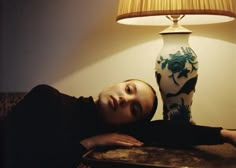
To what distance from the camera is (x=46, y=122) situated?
0.98 meters

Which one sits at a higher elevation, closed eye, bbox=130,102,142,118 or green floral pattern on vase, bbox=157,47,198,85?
green floral pattern on vase, bbox=157,47,198,85

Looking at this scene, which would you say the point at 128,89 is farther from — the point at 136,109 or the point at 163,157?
the point at 163,157

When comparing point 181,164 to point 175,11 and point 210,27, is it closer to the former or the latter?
point 175,11

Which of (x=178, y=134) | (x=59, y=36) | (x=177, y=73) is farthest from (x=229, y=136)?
(x=59, y=36)

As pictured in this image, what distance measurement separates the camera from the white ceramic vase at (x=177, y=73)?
1.03 meters

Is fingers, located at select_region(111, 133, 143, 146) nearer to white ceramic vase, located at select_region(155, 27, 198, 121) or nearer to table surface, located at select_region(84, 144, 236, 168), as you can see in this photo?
table surface, located at select_region(84, 144, 236, 168)

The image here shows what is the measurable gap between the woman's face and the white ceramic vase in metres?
0.06

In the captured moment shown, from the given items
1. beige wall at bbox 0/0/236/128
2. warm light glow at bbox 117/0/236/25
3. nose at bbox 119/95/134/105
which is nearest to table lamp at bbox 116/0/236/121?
warm light glow at bbox 117/0/236/25

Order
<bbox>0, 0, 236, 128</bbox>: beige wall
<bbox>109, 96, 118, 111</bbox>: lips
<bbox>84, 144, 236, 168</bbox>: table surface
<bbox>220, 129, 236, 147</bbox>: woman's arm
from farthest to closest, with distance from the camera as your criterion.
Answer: <bbox>0, 0, 236, 128</bbox>: beige wall, <bbox>109, 96, 118, 111</bbox>: lips, <bbox>220, 129, 236, 147</bbox>: woman's arm, <bbox>84, 144, 236, 168</bbox>: table surface

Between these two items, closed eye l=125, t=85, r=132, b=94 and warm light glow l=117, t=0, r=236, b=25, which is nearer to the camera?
warm light glow l=117, t=0, r=236, b=25

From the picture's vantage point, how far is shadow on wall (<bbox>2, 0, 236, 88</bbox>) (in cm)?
138

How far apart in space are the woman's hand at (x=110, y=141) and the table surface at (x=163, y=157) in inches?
1.1

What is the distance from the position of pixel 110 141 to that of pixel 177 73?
0.97 ft

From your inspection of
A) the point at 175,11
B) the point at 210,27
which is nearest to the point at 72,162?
the point at 175,11
